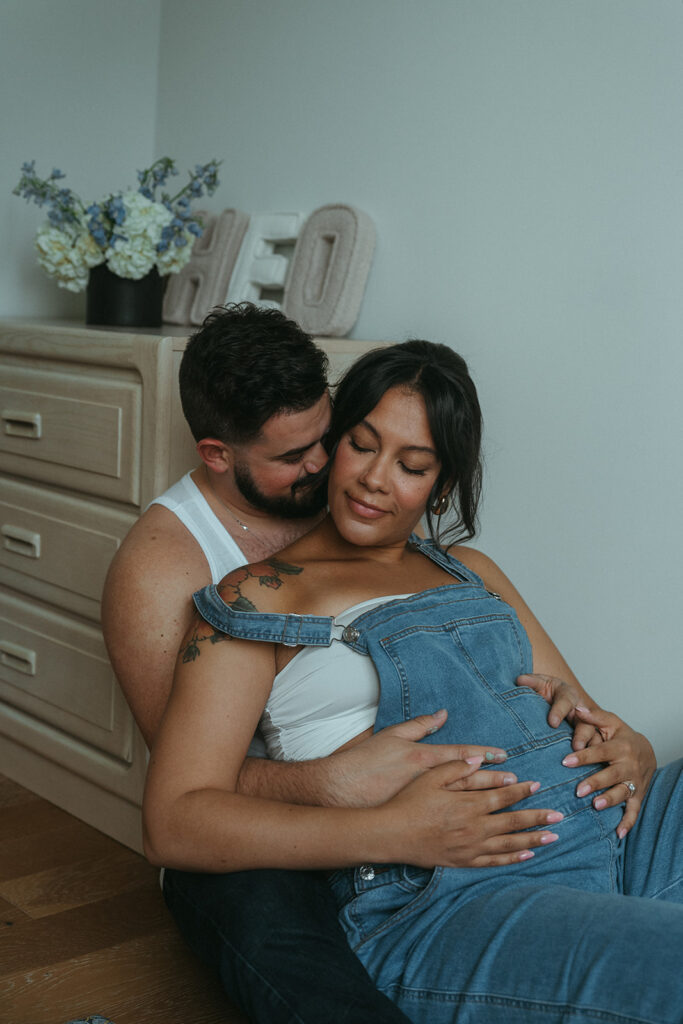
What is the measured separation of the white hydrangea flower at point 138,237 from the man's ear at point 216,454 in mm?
773

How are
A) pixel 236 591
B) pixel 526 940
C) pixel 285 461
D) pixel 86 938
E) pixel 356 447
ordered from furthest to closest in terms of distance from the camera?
1. pixel 86 938
2. pixel 285 461
3. pixel 356 447
4. pixel 236 591
5. pixel 526 940

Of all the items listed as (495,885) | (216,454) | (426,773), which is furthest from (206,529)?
(495,885)

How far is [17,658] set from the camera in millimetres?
2113

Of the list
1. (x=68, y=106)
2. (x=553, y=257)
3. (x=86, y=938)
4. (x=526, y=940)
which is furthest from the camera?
(x=68, y=106)

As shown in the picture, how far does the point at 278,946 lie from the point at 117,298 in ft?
4.90

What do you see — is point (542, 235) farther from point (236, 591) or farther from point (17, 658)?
point (17, 658)

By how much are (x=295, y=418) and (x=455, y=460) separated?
0.23 meters

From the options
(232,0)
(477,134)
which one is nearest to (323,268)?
(477,134)

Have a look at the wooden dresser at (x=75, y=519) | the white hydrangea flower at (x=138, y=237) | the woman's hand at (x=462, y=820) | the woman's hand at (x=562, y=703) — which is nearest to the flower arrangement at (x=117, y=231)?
the white hydrangea flower at (x=138, y=237)

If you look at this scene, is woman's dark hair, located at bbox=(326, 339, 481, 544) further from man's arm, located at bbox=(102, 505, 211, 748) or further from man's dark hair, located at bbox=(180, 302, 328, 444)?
man's arm, located at bbox=(102, 505, 211, 748)

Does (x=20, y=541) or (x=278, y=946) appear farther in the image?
(x=20, y=541)

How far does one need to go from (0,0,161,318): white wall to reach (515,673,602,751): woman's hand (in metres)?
1.75

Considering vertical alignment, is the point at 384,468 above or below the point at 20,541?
above

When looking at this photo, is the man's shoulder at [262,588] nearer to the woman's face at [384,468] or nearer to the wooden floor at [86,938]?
the woman's face at [384,468]
